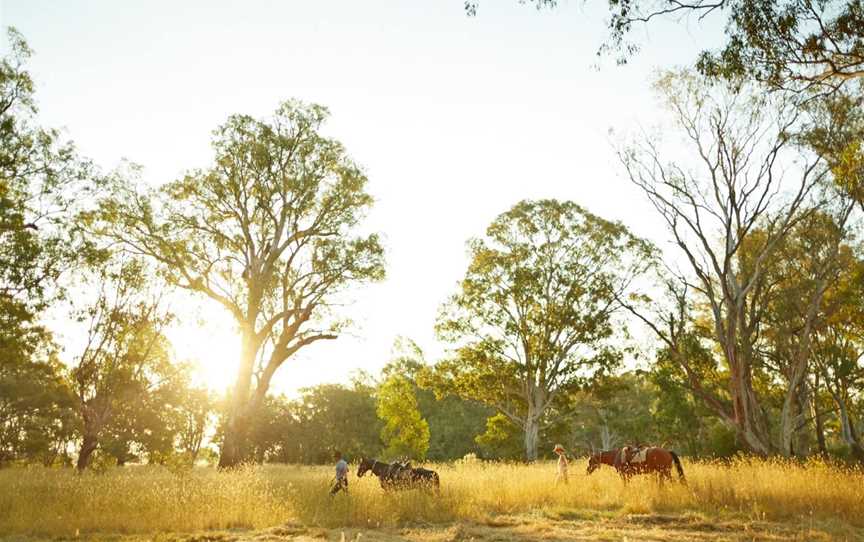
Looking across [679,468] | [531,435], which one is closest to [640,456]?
[679,468]

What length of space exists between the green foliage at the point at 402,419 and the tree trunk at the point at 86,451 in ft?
76.9

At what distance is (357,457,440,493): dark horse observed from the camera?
1310 centimetres

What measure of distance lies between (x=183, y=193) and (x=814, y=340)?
35.0 metres

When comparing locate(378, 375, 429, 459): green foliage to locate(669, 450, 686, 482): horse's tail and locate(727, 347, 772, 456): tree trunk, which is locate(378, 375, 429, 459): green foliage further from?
locate(669, 450, 686, 482): horse's tail

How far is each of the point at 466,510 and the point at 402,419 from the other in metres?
31.0

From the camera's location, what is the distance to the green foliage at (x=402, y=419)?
41.4 m

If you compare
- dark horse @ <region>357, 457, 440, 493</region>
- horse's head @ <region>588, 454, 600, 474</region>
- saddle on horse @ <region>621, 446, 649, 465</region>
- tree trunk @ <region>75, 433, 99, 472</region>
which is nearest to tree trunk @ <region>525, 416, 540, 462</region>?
horse's head @ <region>588, 454, 600, 474</region>

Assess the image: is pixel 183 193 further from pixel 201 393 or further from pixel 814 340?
pixel 201 393

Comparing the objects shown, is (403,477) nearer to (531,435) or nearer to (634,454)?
(634,454)

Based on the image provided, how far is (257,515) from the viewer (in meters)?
10.9

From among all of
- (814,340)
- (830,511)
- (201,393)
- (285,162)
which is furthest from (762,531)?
(201,393)

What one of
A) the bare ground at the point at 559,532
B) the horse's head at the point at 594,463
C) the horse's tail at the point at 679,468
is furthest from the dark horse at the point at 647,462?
the bare ground at the point at 559,532

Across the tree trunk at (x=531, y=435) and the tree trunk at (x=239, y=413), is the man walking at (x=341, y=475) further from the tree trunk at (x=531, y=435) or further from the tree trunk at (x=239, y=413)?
the tree trunk at (x=531, y=435)

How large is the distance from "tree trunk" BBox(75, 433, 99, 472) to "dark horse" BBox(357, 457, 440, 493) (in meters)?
12.1
